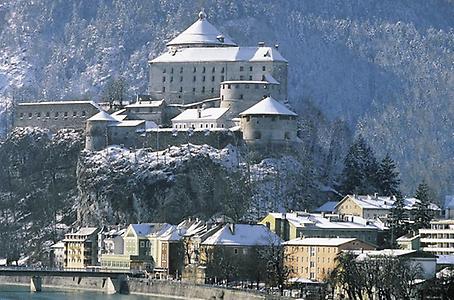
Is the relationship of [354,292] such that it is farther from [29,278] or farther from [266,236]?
[29,278]

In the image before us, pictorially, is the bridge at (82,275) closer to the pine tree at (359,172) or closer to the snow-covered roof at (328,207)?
the snow-covered roof at (328,207)

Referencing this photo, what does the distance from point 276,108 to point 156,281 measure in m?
23.3

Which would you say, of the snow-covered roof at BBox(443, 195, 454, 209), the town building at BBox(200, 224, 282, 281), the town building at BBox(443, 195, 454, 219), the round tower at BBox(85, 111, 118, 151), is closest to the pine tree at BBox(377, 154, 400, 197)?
the snow-covered roof at BBox(443, 195, 454, 209)

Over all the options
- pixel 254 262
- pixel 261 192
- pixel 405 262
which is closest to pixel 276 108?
pixel 261 192

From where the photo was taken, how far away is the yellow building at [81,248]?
191250 millimetres

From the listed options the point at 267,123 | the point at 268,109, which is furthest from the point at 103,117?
the point at 268,109

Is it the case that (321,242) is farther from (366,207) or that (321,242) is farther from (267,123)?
(267,123)

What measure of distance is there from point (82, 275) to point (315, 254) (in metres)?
18.2

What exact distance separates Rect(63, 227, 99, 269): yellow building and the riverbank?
629 centimetres

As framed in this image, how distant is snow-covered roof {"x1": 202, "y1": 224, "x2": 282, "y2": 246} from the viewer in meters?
174

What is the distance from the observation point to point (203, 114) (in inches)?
7672

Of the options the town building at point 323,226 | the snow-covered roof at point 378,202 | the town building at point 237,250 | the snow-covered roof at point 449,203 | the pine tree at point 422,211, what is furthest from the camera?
the snow-covered roof at point 449,203

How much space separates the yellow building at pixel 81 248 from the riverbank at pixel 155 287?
6295 mm

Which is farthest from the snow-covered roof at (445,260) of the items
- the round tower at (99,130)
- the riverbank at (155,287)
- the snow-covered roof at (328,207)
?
the round tower at (99,130)
